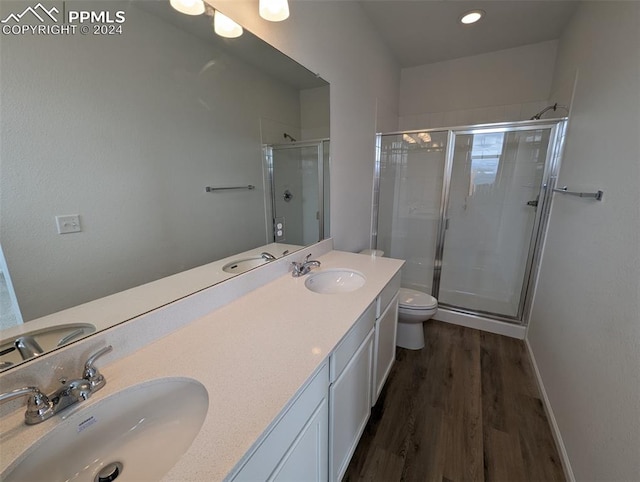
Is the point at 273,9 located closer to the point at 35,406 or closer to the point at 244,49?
the point at 244,49

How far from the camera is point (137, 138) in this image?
830 mm

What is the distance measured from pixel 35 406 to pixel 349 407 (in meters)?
1.03

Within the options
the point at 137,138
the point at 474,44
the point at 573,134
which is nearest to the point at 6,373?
the point at 137,138

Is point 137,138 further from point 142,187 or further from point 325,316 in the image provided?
point 325,316

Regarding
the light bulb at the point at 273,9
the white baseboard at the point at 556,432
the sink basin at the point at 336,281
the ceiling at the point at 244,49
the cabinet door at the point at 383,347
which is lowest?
the white baseboard at the point at 556,432

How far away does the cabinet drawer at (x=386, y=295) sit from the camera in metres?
1.42

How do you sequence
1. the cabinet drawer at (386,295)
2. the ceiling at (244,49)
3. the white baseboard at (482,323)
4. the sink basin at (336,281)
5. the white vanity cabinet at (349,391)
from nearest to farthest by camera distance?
the ceiling at (244,49) → the white vanity cabinet at (349,391) → the cabinet drawer at (386,295) → the sink basin at (336,281) → the white baseboard at (482,323)

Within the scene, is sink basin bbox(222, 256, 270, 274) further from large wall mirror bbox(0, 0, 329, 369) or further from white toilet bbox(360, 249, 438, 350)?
white toilet bbox(360, 249, 438, 350)

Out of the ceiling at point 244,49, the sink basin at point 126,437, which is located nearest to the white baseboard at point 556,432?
the sink basin at point 126,437

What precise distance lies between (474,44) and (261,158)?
2.58 meters

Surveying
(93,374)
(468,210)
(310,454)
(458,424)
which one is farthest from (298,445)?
(468,210)

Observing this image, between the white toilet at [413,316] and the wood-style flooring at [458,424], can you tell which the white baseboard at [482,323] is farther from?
the white toilet at [413,316]

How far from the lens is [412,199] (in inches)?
125

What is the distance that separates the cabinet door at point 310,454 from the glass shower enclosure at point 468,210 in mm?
2179
